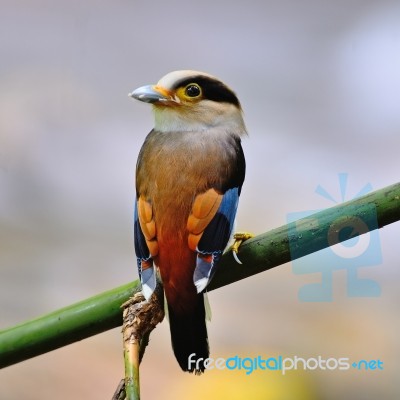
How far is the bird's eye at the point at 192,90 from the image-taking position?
2.83ft

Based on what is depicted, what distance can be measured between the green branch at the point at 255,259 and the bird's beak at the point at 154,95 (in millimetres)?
242

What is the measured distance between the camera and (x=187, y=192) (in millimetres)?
811

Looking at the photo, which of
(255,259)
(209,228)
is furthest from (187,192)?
(255,259)

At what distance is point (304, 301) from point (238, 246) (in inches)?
15.4

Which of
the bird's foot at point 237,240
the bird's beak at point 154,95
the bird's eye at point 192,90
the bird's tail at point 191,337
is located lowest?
the bird's tail at point 191,337

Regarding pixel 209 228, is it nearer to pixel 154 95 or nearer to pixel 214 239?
pixel 214 239

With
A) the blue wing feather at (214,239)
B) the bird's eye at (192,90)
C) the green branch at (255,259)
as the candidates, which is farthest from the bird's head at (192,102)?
the green branch at (255,259)

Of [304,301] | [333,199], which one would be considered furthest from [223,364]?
[333,199]

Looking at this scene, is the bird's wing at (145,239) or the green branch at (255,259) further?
the bird's wing at (145,239)

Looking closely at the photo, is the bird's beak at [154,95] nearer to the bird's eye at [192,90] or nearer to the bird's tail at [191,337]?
the bird's eye at [192,90]

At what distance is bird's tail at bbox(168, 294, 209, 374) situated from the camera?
0.75m

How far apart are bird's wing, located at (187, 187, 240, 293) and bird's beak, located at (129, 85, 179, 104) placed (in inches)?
5.4

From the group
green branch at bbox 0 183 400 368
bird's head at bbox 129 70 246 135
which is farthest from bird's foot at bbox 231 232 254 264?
bird's head at bbox 129 70 246 135

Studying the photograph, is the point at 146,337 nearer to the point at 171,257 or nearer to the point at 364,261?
the point at 171,257
